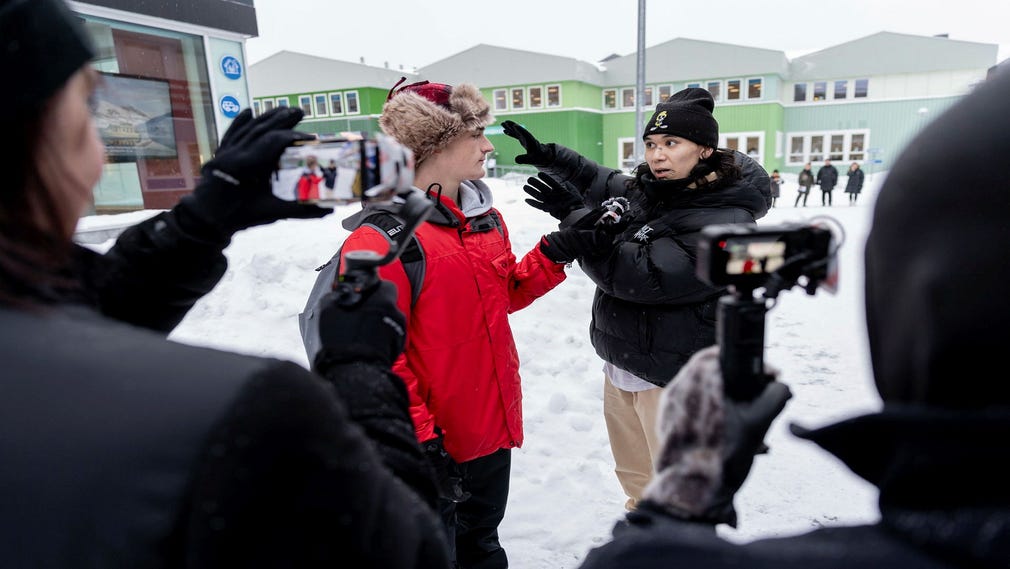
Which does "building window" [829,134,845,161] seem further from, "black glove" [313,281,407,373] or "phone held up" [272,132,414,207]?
"black glove" [313,281,407,373]

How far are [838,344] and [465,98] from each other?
481cm

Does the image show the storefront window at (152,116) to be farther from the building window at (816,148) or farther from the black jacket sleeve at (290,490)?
the building window at (816,148)

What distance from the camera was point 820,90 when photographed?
2898 centimetres

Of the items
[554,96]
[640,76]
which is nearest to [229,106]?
[640,76]

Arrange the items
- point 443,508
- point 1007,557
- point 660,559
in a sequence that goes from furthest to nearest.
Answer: point 443,508 < point 660,559 < point 1007,557

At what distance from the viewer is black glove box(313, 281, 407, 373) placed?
114 centimetres

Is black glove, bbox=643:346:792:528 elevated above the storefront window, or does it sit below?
below

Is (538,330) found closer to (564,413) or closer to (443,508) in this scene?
(564,413)

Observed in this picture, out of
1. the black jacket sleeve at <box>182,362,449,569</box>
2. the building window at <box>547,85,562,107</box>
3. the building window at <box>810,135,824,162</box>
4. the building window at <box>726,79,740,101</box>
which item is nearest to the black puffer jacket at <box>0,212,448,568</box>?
the black jacket sleeve at <box>182,362,449,569</box>

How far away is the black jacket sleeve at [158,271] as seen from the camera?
49.9 inches

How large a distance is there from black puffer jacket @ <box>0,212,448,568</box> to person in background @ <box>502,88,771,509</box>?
6.27ft

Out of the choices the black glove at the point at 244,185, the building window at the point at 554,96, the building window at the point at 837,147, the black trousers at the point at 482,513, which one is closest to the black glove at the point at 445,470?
the black trousers at the point at 482,513

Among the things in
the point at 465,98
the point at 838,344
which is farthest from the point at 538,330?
the point at 465,98

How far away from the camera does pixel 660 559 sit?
29.4 inches
